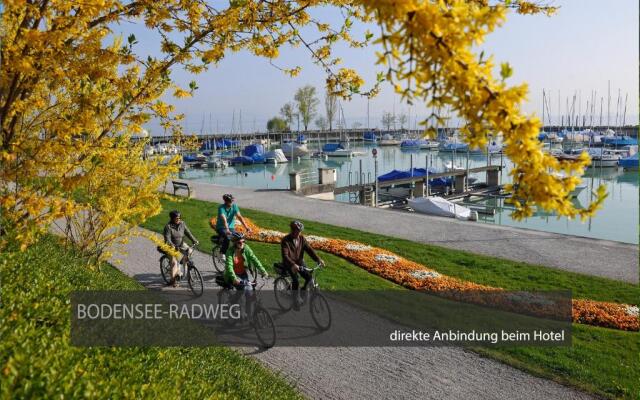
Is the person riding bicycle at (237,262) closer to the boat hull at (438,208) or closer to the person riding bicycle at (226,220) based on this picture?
the person riding bicycle at (226,220)

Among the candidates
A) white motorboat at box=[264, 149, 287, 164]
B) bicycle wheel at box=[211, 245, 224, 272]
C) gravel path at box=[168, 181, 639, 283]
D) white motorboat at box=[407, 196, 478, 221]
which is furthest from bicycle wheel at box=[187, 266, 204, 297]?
white motorboat at box=[264, 149, 287, 164]

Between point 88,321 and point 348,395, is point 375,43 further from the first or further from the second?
point 348,395

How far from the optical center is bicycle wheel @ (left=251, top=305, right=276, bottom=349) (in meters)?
8.97

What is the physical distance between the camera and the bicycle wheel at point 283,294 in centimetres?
1038

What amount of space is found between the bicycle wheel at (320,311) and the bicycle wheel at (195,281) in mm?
3284

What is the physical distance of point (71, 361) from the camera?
4098 mm

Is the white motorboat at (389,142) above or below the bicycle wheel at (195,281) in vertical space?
above

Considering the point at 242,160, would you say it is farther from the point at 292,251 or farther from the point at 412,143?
the point at 292,251

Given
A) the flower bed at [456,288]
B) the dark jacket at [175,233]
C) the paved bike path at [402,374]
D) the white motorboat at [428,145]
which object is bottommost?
the paved bike path at [402,374]

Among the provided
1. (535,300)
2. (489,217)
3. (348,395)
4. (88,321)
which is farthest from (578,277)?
(489,217)

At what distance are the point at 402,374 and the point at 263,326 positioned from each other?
2675mm

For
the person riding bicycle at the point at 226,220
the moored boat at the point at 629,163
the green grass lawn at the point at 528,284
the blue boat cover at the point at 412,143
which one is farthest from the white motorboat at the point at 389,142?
the person riding bicycle at the point at 226,220

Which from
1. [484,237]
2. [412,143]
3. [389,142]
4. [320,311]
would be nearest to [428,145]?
[412,143]

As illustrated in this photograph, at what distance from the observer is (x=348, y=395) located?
24.3ft
